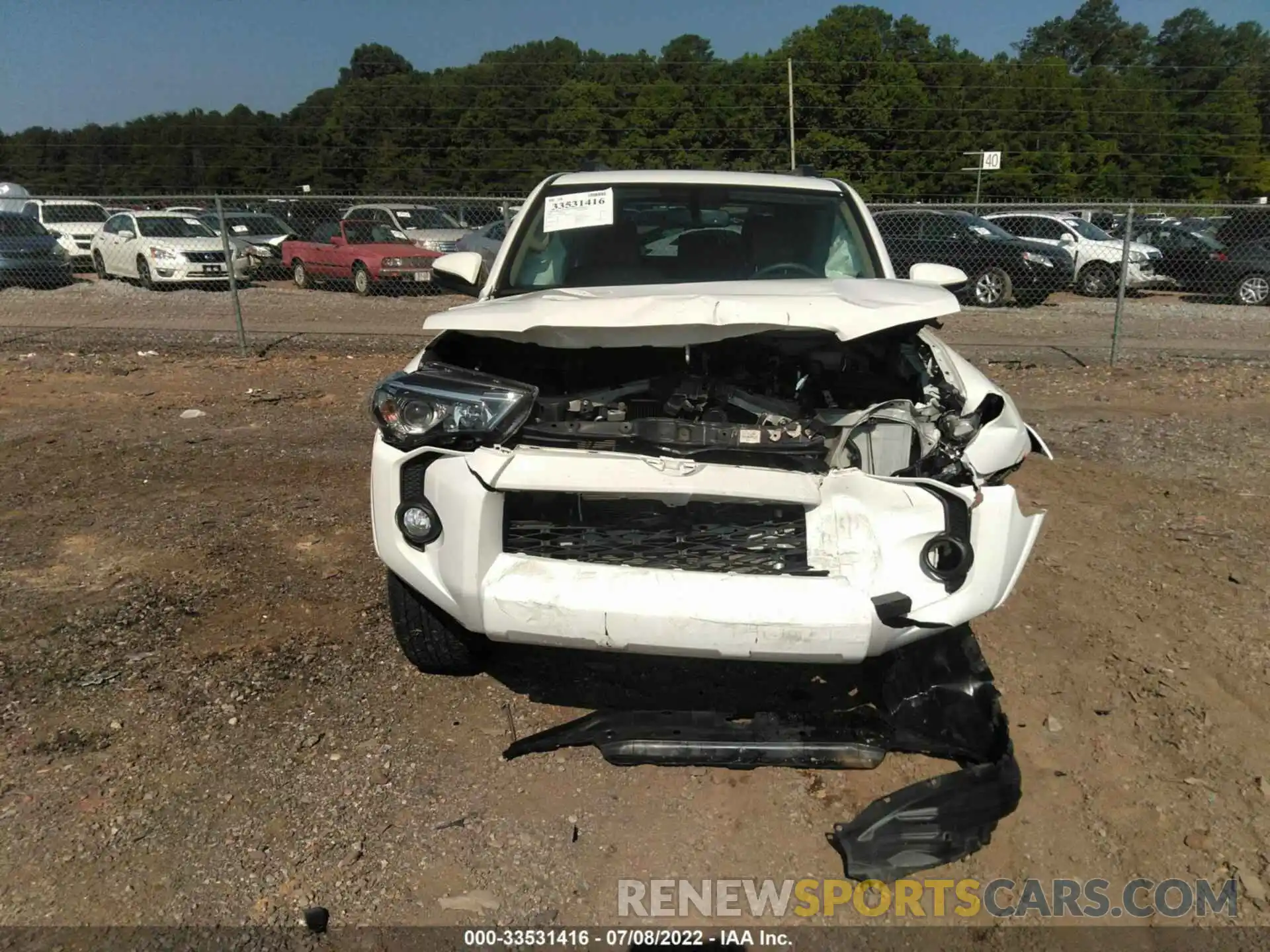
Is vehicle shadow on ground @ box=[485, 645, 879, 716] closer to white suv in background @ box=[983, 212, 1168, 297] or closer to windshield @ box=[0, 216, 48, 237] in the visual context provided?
white suv in background @ box=[983, 212, 1168, 297]

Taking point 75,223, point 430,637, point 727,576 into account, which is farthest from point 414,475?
point 75,223

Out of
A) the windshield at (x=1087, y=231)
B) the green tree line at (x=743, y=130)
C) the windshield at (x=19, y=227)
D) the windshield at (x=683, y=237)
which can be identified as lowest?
the windshield at (x=1087, y=231)

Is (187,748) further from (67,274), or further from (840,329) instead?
(67,274)

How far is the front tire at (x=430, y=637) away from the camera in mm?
3068

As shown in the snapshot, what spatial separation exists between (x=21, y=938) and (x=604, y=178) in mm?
3719

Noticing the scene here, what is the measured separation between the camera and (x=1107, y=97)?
50094mm

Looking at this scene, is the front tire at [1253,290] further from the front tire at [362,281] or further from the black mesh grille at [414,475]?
the black mesh grille at [414,475]

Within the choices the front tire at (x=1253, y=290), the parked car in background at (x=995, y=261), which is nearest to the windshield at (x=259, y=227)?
the parked car in background at (x=995, y=261)

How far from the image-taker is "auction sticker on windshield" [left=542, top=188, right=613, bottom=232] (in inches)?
167

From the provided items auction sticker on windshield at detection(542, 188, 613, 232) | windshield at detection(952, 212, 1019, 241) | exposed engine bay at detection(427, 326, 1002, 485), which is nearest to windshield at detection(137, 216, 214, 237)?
windshield at detection(952, 212, 1019, 241)

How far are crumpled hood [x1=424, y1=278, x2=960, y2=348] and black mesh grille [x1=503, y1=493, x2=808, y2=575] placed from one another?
1.69ft

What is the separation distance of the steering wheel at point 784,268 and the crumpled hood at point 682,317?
112 centimetres

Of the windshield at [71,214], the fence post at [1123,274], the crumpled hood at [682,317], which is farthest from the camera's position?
the windshield at [71,214]

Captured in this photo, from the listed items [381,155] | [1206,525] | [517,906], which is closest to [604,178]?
[517,906]
